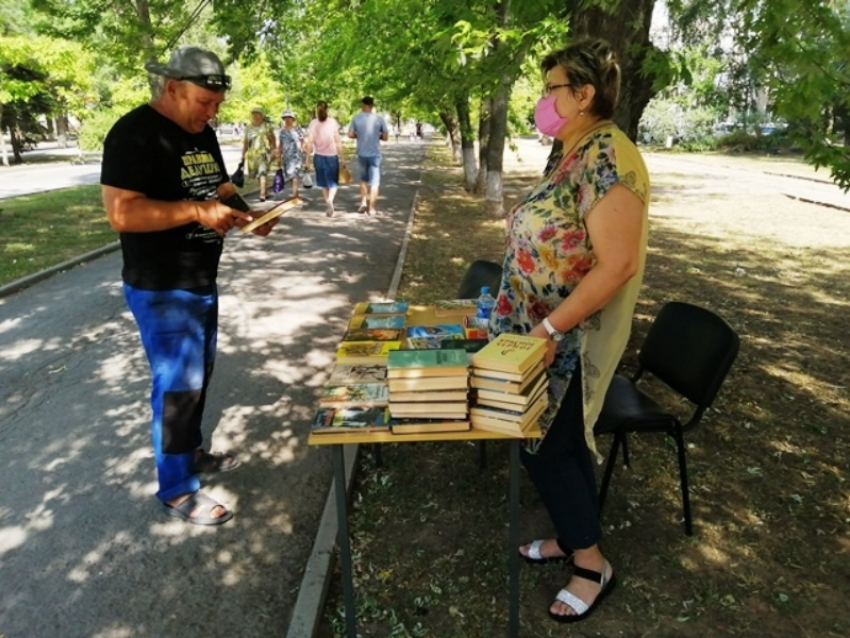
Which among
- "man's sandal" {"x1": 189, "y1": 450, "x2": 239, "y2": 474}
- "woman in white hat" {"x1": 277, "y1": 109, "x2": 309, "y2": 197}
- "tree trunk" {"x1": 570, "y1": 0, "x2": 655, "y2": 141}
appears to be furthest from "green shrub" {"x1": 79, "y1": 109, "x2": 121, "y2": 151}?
"man's sandal" {"x1": 189, "y1": 450, "x2": 239, "y2": 474}

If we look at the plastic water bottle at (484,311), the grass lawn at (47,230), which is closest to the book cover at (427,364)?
the plastic water bottle at (484,311)

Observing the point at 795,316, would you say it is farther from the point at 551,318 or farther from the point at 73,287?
the point at 73,287

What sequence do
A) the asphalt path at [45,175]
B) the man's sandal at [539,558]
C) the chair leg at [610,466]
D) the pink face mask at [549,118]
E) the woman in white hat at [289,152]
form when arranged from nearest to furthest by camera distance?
the pink face mask at [549,118] < the man's sandal at [539,558] < the chair leg at [610,466] < the woman in white hat at [289,152] < the asphalt path at [45,175]

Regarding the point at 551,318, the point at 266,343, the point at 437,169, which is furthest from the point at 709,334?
the point at 437,169

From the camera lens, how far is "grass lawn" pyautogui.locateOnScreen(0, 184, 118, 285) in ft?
28.2

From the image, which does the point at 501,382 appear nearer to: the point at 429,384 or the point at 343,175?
the point at 429,384

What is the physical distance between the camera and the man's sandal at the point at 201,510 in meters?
3.23

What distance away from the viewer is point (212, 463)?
12.2 feet

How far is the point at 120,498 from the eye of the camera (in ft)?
11.3

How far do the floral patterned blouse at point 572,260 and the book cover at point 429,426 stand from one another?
39cm

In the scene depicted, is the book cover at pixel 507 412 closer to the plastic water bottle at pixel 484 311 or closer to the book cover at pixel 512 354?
the book cover at pixel 512 354

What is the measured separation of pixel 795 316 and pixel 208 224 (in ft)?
19.6

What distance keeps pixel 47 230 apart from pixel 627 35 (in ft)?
33.8

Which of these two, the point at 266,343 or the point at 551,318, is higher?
the point at 551,318
